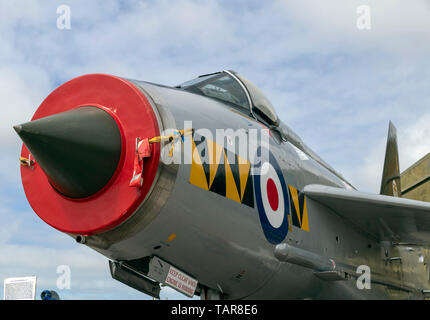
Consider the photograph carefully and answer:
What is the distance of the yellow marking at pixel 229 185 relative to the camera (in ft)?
13.6

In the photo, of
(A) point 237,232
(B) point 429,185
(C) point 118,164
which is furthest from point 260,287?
(B) point 429,185

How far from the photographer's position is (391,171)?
1015 centimetres

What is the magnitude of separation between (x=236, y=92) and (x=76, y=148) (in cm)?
259

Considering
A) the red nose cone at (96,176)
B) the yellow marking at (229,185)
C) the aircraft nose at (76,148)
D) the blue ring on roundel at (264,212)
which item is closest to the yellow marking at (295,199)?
the blue ring on roundel at (264,212)

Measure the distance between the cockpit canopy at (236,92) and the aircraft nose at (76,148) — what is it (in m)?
1.74

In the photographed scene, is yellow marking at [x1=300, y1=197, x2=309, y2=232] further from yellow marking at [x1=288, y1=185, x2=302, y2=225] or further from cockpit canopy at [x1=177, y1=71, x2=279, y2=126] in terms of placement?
cockpit canopy at [x1=177, y1=71, x2=279, y2=126]

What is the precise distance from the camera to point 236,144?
4.46 m

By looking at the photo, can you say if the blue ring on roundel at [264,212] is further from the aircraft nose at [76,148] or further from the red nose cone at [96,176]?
the aircraft nose at [76,148]

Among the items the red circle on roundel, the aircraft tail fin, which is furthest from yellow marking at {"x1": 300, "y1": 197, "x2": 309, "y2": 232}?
the aircraft tail fin

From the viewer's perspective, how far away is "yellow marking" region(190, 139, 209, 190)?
385 centimetres

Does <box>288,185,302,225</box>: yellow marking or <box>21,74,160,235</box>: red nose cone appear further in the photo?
<box>288,185,302,225</box>: yellow marking

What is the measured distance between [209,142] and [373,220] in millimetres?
3514

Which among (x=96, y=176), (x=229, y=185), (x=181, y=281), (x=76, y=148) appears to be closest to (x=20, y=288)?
(x=181, y=281)
